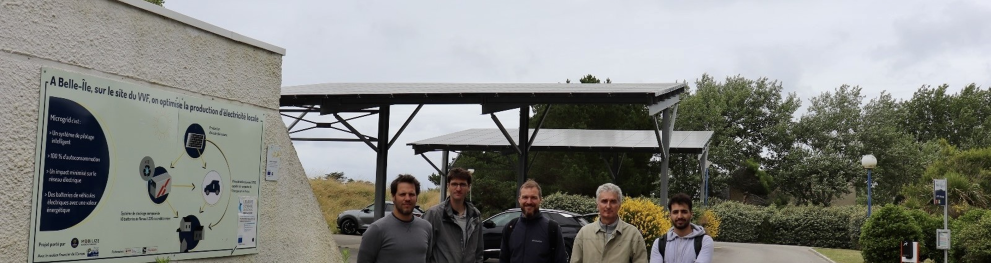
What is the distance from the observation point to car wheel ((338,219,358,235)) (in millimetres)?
31688

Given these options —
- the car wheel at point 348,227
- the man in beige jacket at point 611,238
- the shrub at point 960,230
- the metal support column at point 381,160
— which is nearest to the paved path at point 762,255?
the shrub at point 960,230

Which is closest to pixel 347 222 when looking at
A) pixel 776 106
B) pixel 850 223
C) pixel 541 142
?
pixel 541 142

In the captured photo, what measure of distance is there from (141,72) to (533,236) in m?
2.66

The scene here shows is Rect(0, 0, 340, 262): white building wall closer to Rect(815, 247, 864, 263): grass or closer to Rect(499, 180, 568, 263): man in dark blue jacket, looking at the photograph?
Rect(499, 180, 568, 263): man in dark blue jacket

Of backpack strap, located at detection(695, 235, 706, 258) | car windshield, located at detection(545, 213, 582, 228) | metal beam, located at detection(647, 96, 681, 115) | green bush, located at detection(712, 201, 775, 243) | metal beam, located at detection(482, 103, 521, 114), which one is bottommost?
green bush, located at detection(712, 201, 775, 243)

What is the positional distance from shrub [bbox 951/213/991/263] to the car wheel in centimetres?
1898

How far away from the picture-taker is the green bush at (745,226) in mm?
36062

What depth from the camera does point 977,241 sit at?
1900 cm

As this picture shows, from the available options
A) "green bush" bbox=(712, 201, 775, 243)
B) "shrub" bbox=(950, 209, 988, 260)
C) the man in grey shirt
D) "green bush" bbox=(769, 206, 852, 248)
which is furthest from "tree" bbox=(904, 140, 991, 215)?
the man in grey shirt

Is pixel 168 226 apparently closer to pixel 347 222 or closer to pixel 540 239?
pixel 540 239

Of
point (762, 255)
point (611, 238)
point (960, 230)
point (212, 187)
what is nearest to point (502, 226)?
point (960, 230)

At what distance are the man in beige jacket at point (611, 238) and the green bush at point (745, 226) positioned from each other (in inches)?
1245

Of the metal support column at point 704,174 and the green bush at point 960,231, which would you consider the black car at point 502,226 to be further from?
the metal support column at point 704,174

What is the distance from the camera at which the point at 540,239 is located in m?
5.78
